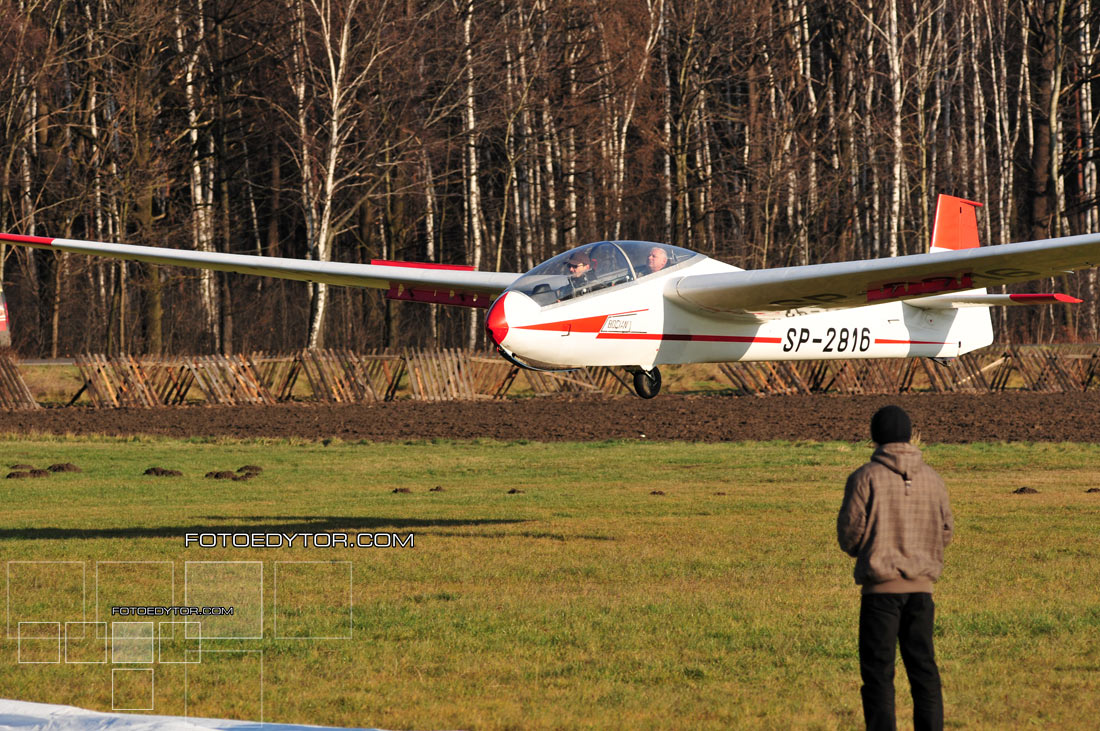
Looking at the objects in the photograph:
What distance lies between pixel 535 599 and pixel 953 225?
8222 mm

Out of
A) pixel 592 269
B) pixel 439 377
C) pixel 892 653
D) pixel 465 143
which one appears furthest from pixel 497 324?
pixel 465 143

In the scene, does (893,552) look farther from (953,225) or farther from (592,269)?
(953,225)

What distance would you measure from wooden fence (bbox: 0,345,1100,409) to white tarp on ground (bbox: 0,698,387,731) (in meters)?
27.7

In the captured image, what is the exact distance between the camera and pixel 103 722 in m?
7.38

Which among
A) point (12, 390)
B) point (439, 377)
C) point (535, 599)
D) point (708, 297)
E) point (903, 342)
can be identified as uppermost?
point (708, 297)

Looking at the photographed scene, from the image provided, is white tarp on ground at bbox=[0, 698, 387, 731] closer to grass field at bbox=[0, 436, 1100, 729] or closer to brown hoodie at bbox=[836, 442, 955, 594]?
grass field at bbox=[0, 436, 1100, 729]

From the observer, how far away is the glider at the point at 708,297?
12.6 meters

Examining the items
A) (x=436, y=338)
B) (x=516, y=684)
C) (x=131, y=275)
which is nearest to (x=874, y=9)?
(x=436, y=338)

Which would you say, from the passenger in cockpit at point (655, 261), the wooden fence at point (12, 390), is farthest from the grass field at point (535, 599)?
the wooden fence at point (12, 390)

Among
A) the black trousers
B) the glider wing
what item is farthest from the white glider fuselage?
the black trousers

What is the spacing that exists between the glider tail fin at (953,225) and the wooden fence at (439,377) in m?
19.5

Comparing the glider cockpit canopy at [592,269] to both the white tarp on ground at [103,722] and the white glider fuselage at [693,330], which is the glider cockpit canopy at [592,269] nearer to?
the white glider fuselage at [693,330]

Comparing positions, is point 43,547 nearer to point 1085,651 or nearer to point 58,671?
point 58,671

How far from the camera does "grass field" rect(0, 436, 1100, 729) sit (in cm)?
835
